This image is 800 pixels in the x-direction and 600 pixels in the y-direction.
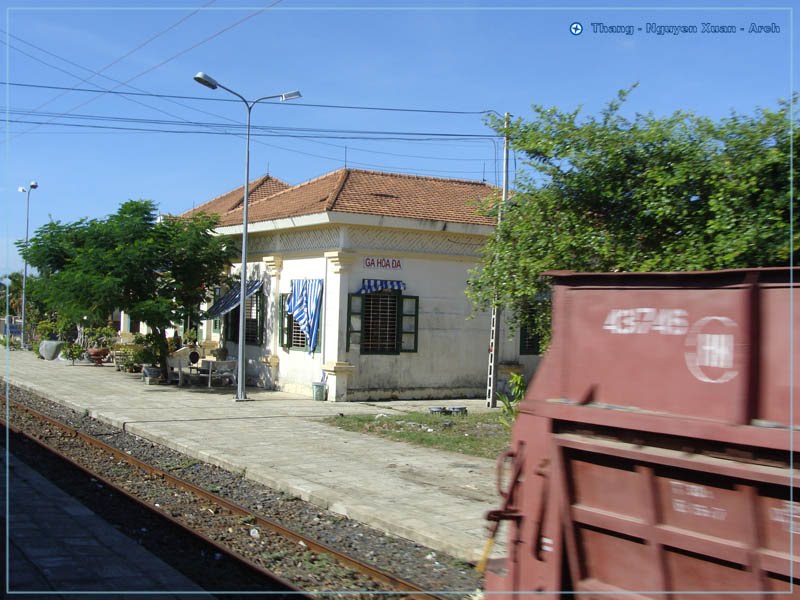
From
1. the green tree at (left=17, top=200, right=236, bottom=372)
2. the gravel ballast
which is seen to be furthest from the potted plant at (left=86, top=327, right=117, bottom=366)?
the gravel ballast

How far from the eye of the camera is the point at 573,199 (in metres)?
10.8

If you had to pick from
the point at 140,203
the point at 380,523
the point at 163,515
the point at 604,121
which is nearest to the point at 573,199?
the point at 604,121

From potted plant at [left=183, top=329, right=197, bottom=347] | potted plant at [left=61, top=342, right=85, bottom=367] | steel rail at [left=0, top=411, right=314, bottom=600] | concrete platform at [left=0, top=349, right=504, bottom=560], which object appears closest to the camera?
steel rail at [left=0, top=411, right=314, bottom=600]

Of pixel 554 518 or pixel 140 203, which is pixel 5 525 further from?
pixel 140 203

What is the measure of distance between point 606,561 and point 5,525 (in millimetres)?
5929

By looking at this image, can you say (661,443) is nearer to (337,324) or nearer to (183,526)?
(183,526)

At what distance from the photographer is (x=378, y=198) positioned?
21062mm

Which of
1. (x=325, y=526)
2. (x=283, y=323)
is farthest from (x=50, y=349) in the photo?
(x=325, y=526)

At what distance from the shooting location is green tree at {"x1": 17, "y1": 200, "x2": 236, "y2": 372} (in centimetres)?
2092

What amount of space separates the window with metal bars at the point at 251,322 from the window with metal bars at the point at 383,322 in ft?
13.3

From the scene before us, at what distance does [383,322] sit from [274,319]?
3.62 meters

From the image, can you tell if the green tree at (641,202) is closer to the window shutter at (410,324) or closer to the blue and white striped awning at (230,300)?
the window shutter at (410,324)

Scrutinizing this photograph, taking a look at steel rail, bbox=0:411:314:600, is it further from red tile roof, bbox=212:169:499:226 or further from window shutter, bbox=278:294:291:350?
red tile roof, bbox=212:169:499:226

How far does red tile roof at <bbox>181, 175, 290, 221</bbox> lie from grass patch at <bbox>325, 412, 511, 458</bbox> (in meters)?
14.4
